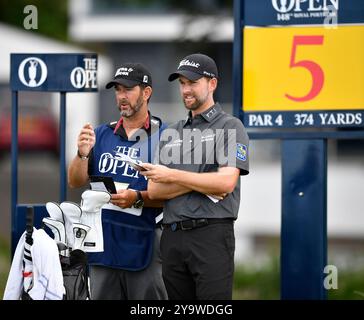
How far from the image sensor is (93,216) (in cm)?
666

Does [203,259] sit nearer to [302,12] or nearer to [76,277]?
[76,277]

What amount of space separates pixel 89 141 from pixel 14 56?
1.21 metres

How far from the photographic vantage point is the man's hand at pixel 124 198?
672 cm

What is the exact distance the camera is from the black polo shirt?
6.40m

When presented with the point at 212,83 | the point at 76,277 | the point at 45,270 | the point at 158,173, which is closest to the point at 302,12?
the point at 212,83

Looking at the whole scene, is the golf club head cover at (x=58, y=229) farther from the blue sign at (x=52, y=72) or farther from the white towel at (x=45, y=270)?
the blue sign at (x=52, y=72)

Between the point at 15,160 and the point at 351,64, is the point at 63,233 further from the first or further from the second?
the point at 351,64

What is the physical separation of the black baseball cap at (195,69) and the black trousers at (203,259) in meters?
0.92

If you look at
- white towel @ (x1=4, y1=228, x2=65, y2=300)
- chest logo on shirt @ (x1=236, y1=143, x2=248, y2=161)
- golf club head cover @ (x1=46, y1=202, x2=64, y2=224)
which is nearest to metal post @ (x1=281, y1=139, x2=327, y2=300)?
chest logo on shirt @ (x1=236, y1=143, x2=248, y2=161)

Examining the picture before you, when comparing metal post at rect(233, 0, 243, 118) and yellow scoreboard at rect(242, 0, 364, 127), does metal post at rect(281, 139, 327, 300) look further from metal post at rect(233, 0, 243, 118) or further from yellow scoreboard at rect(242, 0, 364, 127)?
metal post at rect(233, 0, 243, 118)

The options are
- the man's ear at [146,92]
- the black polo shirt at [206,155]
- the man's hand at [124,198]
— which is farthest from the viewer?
the man's ear at [146,92]

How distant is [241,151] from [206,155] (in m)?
0.21

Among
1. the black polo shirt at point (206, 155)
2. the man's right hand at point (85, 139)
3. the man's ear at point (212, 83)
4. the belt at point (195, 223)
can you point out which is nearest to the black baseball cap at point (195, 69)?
the man's ear at point (212, 83)

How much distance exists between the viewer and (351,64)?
7.55 meters
